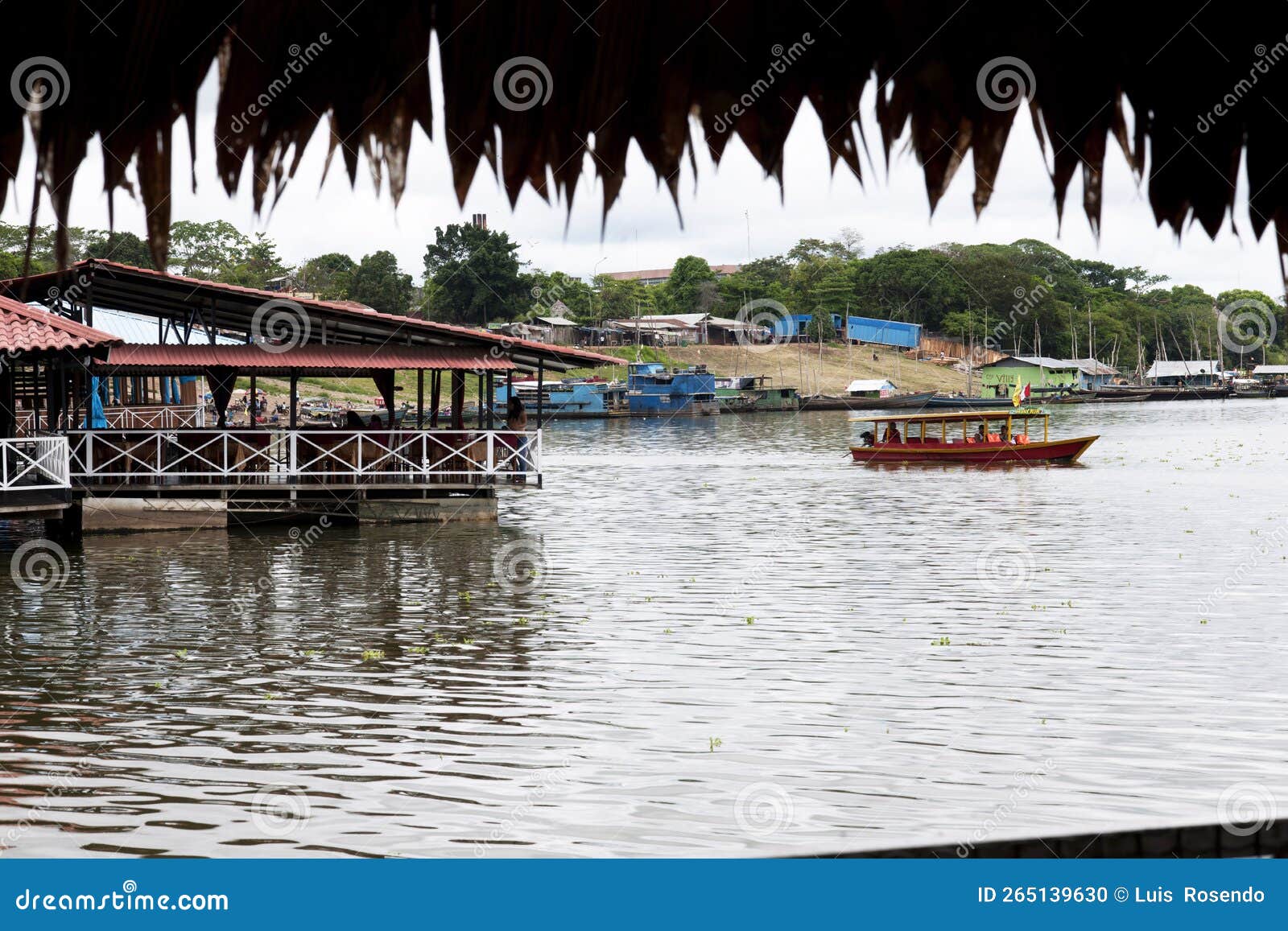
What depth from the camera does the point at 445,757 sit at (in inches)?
404

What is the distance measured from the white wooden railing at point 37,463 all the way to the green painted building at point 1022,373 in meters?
103

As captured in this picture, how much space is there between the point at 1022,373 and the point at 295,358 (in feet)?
339

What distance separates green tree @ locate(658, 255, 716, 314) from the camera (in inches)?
4783

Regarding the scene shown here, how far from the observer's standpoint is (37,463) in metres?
22.2

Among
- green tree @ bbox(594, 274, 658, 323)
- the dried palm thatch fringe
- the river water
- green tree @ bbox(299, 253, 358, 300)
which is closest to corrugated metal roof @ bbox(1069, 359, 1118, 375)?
green tree @ bbox(594, 274, 658, 323)

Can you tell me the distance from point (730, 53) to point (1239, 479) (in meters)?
43.1

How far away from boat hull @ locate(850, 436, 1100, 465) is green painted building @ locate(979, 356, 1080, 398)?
71491 millimetres

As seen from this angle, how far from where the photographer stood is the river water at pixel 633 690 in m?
8.80

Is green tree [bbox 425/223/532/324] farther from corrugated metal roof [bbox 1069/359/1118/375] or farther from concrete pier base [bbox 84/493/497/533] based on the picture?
corrugated metal roof [bbox 1069/359/1118/375]

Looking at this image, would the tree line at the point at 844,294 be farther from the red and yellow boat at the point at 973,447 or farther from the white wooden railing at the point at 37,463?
the white wooden railing at the point at 37,463

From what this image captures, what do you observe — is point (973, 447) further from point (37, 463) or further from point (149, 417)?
point (37, 463)

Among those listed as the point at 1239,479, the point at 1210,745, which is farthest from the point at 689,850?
the point at 1239,479

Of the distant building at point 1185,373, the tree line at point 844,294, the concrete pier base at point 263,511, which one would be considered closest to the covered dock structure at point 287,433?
the concrete pier base at point 263,511

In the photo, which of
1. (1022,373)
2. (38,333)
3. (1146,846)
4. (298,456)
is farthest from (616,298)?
(1146,846)
